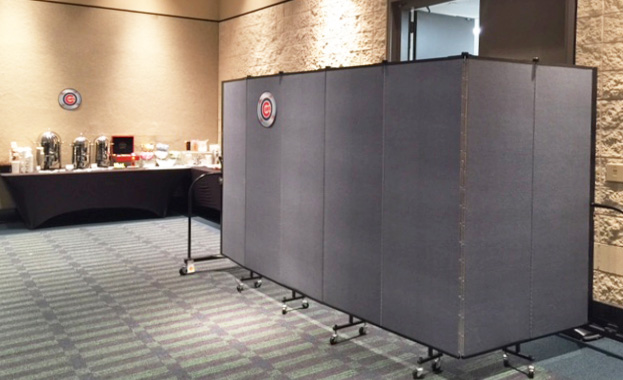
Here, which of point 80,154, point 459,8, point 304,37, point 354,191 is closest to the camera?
point 354,191

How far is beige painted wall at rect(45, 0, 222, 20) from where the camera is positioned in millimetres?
8523

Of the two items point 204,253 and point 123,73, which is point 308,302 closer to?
point 204,253

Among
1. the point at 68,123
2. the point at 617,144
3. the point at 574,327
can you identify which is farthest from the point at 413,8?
the point at 68,123

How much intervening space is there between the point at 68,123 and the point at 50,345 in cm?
517

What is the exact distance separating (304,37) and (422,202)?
4591 mm

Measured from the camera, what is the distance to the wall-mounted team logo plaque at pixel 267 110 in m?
4.55

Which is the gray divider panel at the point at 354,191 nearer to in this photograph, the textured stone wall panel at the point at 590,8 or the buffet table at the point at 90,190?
the textured stone wall panel at the point at 590,8

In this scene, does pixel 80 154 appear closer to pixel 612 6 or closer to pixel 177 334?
pixel 177 334

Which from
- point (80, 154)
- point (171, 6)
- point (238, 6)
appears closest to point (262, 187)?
point (80, 154)

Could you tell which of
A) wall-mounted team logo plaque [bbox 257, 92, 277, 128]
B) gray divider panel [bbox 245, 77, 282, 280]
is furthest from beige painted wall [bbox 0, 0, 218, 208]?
wall-mounted team logo plaque [bbox 257, 92, 277, 128]

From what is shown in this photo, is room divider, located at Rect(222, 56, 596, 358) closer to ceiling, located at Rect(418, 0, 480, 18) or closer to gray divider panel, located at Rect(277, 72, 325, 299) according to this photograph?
gray divider panel, located at Rect(277, 72, 325, 299)

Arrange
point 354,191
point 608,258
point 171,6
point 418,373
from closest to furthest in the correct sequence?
point 418,373, point 354,191, point 608,258, point 171,6

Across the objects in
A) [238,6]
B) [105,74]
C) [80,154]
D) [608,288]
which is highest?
[238,6]

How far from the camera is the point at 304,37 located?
747 centimetres
